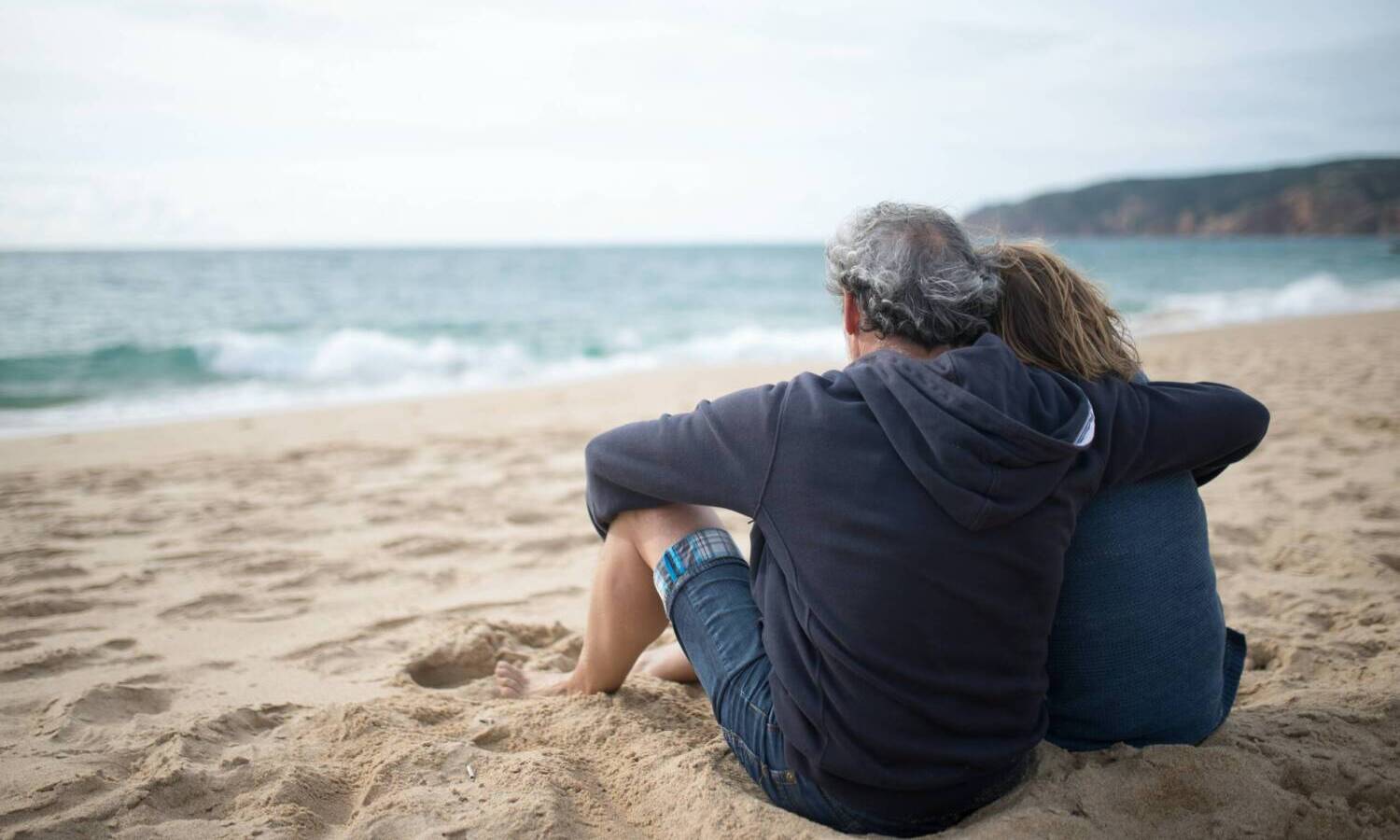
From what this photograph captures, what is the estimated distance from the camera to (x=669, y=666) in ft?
8.27

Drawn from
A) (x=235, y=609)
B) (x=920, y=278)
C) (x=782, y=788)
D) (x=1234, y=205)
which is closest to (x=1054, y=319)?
(x=920, y=278)

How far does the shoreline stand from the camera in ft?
22.6

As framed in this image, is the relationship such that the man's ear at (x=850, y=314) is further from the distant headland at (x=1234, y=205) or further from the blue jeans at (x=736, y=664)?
the distant headland at (x=1234, y=205)

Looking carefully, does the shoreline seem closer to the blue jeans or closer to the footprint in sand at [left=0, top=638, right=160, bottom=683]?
the footprint in sand at [left=0, top=638, right=160, bottom=683]

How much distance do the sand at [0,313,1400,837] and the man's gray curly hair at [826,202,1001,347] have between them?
92cm

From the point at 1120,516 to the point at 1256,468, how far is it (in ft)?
11.3

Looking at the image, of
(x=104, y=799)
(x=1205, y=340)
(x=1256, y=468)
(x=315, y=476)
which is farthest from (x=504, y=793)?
(x=1205, y=340)

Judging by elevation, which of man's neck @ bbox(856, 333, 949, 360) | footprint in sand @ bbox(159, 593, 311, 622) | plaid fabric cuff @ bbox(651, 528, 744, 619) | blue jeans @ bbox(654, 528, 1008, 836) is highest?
man's neck @ bbox(856, 333, 949, 360)

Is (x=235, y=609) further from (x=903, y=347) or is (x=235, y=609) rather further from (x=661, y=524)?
(x=903, y=347)

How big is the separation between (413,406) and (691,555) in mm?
6931

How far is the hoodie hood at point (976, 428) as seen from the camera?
139 cm

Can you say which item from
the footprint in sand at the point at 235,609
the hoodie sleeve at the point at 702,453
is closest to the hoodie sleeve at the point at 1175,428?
the hoodie sleeve at the point at 702,453

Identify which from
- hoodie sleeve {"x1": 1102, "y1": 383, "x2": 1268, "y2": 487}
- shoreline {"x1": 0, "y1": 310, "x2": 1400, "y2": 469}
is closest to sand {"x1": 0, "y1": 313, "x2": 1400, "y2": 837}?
hoodie sleeve {"x1": 1102, "y1": 383, "x2": 1268, "y2": 487}

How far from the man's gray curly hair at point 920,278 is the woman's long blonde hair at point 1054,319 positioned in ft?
0.20
